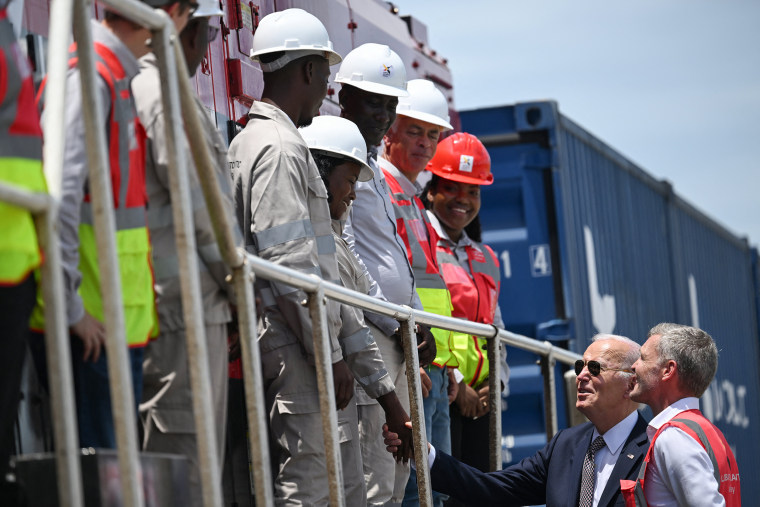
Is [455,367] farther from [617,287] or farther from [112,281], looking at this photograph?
[617,287]

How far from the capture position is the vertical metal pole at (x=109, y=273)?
7.17 ft

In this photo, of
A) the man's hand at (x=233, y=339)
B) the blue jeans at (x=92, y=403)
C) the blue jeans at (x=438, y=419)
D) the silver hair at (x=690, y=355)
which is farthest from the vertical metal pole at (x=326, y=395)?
the silver hair at (x=690, y=355)

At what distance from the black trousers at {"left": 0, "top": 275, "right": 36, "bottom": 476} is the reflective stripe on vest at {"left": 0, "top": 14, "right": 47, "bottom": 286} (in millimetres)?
56

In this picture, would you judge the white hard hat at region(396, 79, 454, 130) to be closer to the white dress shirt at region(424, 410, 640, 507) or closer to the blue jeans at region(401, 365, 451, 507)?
the blue jeans at region(401, 365, 451, 507)

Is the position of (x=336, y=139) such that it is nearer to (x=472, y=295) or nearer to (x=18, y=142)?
(x=472, y=295)

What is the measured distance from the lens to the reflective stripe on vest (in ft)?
7.02

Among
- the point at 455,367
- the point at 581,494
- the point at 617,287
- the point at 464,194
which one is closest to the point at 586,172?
the point at 617,287

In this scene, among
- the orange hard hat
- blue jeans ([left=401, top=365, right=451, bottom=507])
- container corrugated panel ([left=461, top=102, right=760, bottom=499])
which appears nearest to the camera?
blue jeans ([left=401, top=365, right=451, bottom=507])

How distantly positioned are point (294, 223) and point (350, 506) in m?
0.94

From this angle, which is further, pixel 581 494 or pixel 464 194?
pixel 464 194

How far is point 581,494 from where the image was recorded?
461cm

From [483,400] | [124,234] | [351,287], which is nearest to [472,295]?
[483,400]

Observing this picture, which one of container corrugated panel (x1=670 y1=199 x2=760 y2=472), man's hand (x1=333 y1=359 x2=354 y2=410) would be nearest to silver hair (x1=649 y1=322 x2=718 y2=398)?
man's hand (x1=333 y1=359 x2=354 y2=410)

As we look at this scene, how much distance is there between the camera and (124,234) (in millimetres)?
2670
